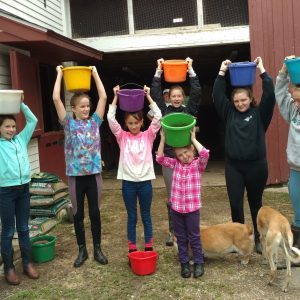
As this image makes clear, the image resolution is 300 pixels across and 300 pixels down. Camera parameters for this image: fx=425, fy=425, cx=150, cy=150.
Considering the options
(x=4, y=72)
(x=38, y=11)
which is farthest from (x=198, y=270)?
(x=38, y=11)

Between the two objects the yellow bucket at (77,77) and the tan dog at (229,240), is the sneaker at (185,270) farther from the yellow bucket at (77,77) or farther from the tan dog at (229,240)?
the yellow bucket at (77,77)

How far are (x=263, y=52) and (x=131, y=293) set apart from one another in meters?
5.24

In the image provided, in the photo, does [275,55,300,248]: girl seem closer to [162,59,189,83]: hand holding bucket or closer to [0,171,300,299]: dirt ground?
[0,171,300,299]: dirt ground

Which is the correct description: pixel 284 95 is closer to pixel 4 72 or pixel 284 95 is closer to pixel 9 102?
pixel 9 102

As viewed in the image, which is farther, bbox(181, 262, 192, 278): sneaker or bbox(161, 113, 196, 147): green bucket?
bbox(181, 262, 192, 278): sneaker

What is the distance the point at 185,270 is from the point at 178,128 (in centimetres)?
126

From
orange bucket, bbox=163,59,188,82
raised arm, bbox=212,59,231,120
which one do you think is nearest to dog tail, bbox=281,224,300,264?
raised arm, bbox=212,59,231,120

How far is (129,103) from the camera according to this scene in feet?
12.5

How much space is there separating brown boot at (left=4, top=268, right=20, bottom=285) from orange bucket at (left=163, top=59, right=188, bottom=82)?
237 cm

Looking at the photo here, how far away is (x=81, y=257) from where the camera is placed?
4.12 meters

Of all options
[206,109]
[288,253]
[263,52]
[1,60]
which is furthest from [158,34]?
[206,109]

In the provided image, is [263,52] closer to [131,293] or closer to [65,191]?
[65,191]

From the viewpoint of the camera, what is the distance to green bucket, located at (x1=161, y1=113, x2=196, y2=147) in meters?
3.50

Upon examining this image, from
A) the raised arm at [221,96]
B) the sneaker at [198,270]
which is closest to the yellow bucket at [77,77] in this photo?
the raised arm at [221,96]
